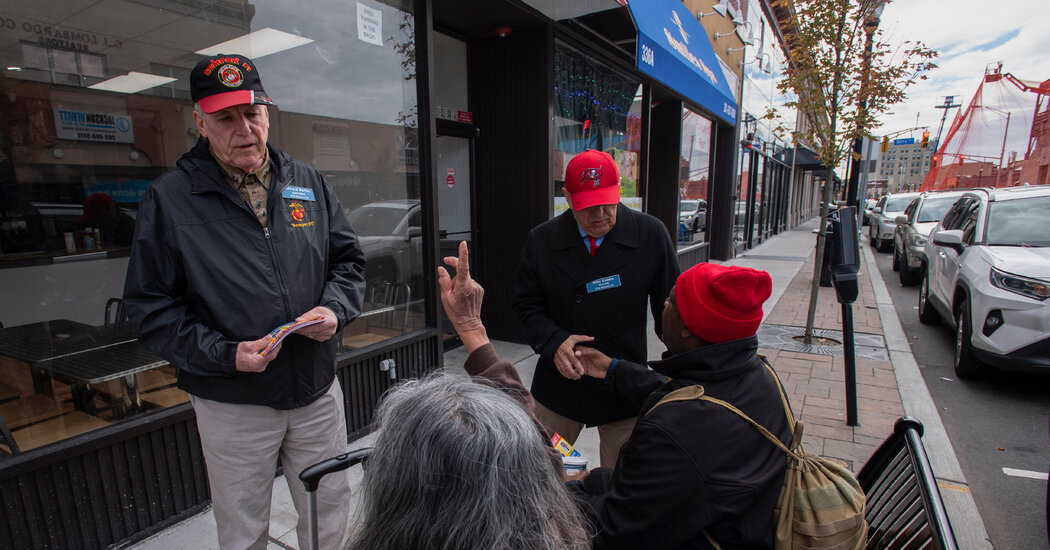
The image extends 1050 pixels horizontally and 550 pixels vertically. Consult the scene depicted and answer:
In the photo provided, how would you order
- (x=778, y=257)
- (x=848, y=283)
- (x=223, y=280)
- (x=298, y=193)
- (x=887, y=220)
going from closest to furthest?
1. (x=223, y=280)
2. (x=298, y=193)
3. (x=848, y=283)
4. (x=778, y=257)
5. (x=887, y=220)

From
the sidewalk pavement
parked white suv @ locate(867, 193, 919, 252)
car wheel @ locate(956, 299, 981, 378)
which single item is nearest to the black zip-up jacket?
the sidewalk pavement

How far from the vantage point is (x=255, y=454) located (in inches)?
71.4

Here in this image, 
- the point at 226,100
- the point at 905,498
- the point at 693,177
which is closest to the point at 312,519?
the point at 226,100

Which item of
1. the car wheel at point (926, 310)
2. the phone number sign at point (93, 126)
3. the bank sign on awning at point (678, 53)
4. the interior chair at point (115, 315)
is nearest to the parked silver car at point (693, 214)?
the bank sign on awning at point (678, 53)

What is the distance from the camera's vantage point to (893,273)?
468 inches

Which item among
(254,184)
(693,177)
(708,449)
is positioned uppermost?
(693,177)

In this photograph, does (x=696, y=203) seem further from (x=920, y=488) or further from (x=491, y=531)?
(x=491, y=531)

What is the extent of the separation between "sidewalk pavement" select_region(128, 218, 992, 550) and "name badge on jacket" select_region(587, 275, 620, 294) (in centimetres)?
65

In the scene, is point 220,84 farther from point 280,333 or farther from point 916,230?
point 916,230

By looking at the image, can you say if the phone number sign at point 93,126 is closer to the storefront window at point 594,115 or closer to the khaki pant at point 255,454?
the khaki pant at point 255,454

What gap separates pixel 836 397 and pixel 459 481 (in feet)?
14.9

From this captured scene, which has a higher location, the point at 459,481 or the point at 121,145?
the point at 121,145

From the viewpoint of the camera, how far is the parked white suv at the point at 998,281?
418cm

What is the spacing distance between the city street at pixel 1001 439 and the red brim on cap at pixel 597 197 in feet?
9.11
